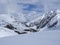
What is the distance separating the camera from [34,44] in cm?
212

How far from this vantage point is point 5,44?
7.12 ft

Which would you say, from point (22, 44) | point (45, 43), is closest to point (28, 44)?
point (22, 44)

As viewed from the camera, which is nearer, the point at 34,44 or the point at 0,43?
the point at 34,44

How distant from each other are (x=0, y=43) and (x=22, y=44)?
0.31 metres

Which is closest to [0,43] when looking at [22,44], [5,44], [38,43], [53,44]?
[5,44]

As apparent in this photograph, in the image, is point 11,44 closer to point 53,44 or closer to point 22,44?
point 22,44

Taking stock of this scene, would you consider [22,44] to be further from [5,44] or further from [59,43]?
[59,43]

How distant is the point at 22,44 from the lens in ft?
6.95

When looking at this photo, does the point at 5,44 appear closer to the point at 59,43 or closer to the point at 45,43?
the point at 45,43

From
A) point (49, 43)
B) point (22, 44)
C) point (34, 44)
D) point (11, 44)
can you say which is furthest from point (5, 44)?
point (49, 43)

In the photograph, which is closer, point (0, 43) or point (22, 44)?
point (22, 44)

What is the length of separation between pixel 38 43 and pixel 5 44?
40 cm

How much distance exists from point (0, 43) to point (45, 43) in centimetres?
57

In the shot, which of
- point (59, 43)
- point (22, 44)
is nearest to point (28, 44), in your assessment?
point (22, 44)
